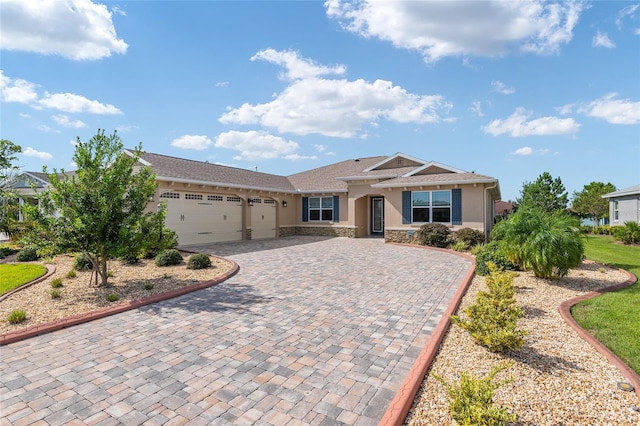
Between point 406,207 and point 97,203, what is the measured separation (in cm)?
1421

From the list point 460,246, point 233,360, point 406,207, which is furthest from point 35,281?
point 406,207

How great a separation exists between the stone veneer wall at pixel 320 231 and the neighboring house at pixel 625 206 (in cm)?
2009

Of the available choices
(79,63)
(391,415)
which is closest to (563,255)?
(391,415)

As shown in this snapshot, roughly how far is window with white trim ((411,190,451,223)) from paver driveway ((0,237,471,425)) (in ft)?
31.5

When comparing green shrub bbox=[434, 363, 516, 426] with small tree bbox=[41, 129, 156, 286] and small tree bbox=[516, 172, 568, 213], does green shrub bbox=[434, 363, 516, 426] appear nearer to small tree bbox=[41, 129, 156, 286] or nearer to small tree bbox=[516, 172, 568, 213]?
small tree bbox=[41, 129, 156, 286]

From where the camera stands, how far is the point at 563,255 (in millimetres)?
8164

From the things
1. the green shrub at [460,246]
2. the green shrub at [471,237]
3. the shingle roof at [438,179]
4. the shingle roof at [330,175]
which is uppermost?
the shingle roof at [330,175]

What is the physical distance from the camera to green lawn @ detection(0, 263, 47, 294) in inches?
325

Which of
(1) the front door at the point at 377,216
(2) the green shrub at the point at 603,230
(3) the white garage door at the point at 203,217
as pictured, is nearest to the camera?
(3) the white garage door at the point at 203,217

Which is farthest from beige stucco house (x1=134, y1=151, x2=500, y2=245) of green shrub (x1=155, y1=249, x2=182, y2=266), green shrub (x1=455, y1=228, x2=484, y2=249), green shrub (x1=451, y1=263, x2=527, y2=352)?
green shrub (x1=451, y1=263, x2=527, y2=352)

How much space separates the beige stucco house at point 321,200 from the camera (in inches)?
627

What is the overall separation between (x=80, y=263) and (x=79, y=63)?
7.77m

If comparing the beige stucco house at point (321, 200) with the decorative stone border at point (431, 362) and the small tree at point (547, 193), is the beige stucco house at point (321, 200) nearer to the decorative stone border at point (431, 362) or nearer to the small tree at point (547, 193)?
the decorative stone border at point (431, 362)

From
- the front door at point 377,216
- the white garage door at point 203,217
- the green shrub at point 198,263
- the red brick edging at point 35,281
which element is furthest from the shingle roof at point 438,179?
the red brick edging at point 35,281
